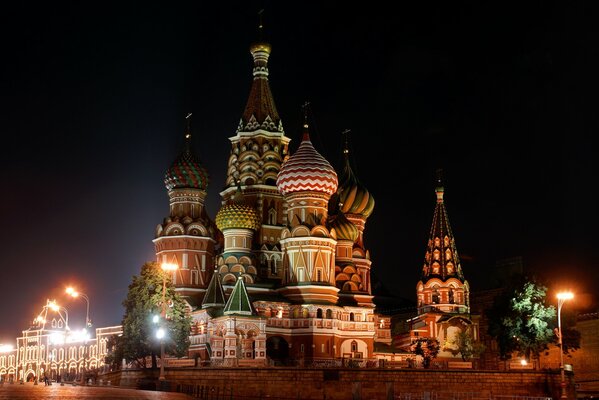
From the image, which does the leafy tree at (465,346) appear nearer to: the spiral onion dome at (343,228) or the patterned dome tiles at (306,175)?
the spiral onion dome at (343,228)

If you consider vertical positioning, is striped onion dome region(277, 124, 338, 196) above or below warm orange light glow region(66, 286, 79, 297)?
above

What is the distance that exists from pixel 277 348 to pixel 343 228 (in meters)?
13.3

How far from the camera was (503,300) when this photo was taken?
2259 inches

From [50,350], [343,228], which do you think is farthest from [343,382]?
[50,350]

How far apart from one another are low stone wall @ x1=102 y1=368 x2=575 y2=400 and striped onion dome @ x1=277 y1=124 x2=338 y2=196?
71.0 feet

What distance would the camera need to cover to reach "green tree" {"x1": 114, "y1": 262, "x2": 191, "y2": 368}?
51344 millimetres

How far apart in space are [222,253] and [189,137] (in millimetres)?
11413

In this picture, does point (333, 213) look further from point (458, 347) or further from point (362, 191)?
point (458, 347)

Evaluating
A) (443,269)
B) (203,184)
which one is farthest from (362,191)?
(203,184)

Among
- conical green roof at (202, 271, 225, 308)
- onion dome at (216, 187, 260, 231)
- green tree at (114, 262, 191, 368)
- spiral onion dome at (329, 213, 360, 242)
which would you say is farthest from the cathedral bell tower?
green tree at (114, 262, 191, 368)

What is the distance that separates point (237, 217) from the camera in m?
67.5

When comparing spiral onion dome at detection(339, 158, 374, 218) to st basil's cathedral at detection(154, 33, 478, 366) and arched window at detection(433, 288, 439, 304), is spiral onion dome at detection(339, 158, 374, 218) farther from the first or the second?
arched window at detection(433, 288, 439, 304)

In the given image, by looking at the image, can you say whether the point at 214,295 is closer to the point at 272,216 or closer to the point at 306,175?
the point at 272,216

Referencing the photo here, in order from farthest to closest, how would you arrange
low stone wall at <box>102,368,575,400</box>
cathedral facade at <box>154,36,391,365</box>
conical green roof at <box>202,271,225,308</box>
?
conical green roof at <box>202,271,225,308</box>, cathedral facade at <box>154,36,391,365</box>, low stone wall at <box>102,368,575,400</box>
